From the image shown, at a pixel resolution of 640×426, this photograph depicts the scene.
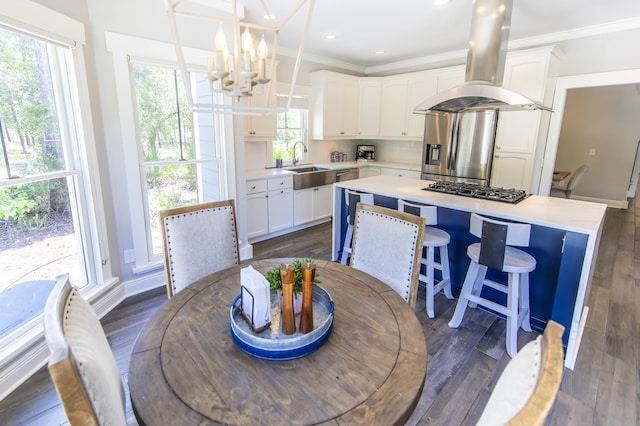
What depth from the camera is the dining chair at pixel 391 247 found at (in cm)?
170

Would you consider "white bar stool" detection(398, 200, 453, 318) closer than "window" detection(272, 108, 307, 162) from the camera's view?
Yes

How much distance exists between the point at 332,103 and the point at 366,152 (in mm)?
1244

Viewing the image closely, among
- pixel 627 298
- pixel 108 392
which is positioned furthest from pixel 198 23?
pixel 627 298

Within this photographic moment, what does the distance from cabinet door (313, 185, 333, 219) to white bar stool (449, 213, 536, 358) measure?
2.74m

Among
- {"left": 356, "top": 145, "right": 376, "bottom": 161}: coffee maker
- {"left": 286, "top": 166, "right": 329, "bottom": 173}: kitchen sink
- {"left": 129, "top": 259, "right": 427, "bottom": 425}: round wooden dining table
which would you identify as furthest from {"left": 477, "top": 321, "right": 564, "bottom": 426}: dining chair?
{"left": 356, "top": 145, "right": 376, "bottom": 161}: coffee maker

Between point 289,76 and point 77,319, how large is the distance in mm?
4517

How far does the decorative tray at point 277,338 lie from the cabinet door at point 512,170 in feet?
12.7

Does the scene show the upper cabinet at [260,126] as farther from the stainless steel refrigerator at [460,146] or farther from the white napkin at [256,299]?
the white napkin at [256,299]

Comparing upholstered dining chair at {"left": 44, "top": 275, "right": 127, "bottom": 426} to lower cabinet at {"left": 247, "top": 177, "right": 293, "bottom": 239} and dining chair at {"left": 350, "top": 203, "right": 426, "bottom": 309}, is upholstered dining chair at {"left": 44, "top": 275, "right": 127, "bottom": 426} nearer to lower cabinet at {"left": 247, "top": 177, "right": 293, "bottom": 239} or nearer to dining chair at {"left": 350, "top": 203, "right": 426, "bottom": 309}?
dining chair at {"left": 350, "top": 203, "right": 426, "bottom": 309}

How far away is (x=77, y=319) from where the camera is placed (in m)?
0.91

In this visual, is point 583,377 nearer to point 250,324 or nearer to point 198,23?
point 250,324

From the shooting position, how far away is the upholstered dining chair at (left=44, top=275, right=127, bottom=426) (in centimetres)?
63

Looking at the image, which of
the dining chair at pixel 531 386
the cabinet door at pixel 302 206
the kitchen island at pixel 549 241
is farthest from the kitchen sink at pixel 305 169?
the dining chair at pixel 531 386

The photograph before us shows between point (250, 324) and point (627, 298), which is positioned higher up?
point (250, 324)
